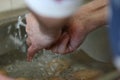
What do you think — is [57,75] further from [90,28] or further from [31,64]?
[90,28]

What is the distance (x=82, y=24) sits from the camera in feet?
2.03

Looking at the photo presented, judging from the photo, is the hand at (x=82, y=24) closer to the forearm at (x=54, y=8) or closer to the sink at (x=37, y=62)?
the sink at (x=37, y=62)

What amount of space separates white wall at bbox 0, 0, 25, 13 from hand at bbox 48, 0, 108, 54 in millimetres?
373

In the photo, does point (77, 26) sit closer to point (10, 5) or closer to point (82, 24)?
point (82, 24)

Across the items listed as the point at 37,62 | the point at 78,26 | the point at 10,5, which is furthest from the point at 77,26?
the point at 10,5

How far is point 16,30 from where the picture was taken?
0.87 metres

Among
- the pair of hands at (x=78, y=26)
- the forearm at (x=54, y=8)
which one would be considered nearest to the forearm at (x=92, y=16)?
the pair of hands at (x=78, y=26)

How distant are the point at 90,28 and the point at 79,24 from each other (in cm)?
3

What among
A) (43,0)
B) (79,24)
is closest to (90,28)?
(79,24)

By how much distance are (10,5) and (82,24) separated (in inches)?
16.0

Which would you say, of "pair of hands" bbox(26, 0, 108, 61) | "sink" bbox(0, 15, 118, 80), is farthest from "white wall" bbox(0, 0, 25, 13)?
"pair of hands" bbox(26, 0, 108, 61)

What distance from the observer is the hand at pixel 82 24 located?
606 millimetres

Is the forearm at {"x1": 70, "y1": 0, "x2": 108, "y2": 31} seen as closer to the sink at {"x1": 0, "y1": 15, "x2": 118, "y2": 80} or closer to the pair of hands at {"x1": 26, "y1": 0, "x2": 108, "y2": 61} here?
the pair of hands at {"x1": 26, "y1": 0, "x2": 108, "y2": 61}

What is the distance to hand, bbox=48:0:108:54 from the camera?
606mm
